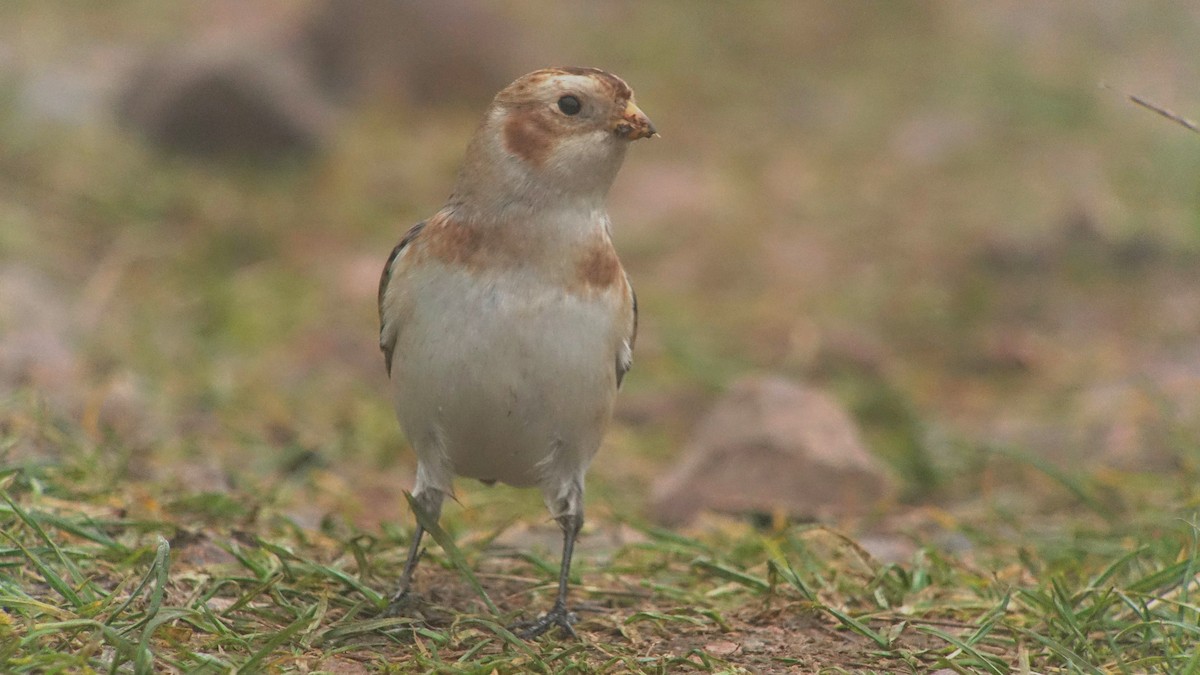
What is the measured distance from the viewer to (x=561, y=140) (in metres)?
4.04

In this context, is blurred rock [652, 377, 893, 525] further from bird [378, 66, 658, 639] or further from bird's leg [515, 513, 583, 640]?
bird [378, 66, 658, 639]

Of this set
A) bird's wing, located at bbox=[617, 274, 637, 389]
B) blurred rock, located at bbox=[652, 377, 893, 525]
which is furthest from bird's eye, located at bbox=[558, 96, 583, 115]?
blurred rock, located at bbox=[652, 377, 893, 525]

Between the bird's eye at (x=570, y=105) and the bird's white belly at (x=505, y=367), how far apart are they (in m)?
0.51

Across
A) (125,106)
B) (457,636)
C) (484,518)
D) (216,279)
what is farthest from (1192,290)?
(125,106)

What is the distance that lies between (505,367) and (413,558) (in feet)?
2.31

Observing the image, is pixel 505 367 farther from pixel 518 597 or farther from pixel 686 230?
pixel 686 230

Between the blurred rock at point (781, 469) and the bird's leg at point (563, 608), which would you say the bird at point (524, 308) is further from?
the blurred rock at point (781, 469)

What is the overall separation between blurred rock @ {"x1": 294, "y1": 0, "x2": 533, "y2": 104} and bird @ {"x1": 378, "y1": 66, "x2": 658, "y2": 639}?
749 centimetres

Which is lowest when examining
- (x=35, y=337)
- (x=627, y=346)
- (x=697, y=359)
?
(x=697, y=359)

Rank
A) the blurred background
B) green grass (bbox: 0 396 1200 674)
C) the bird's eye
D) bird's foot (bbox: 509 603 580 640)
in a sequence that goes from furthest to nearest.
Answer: the blurred background, the bird's eye, bird's foot (bbox: 509 603 580 640), green grass (bbox: 0 396 1200 674)

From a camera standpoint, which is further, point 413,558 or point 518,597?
point 518,597

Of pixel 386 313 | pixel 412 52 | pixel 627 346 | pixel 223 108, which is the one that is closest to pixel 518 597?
pixel 627 346

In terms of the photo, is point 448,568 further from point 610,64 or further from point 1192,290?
point 610,64

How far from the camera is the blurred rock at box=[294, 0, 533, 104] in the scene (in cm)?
1154
